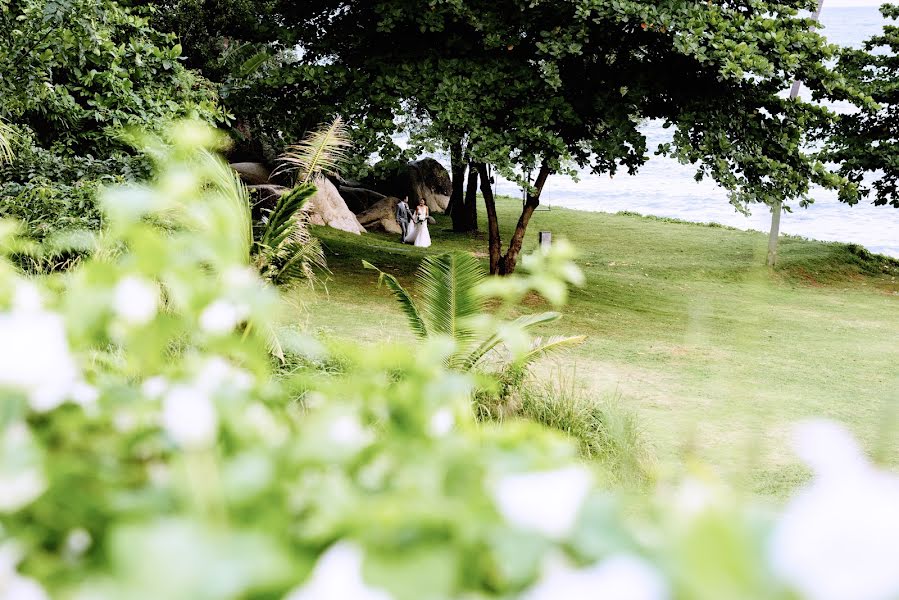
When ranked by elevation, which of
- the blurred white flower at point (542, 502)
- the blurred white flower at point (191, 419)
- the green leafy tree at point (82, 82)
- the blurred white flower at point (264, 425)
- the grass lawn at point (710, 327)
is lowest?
the grass lawn at point (710, 327)

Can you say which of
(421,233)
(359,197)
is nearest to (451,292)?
(421,233)

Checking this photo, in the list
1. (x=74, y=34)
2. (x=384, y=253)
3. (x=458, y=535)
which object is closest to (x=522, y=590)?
(x=458, y=535)

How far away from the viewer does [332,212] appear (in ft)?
63.6

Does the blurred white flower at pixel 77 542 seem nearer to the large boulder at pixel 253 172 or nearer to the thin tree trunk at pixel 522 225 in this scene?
the thin tree trunk at pixel 522 225

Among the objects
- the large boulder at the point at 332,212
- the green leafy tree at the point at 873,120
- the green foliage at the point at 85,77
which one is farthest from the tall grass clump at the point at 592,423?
the green leafy tree at the point at 873,120

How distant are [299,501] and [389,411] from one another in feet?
0.45

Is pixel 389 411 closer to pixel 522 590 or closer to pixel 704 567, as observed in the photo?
pixel 522 590

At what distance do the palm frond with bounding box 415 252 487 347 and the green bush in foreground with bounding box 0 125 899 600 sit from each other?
18.6 ft

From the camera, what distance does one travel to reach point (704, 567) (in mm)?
455

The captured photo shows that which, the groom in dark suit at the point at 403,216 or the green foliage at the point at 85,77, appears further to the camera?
the groom in dark suit at the point at 403,216

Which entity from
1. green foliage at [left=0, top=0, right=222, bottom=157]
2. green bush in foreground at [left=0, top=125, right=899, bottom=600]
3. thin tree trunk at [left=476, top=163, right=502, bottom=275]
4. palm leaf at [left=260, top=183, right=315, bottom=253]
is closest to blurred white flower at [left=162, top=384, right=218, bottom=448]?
green bush in foreground at [left=0, top=125, right=899, bottom=600]

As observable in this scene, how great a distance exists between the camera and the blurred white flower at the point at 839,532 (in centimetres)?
44

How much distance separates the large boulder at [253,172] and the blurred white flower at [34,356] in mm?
19578

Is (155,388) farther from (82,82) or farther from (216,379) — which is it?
(82,82)
